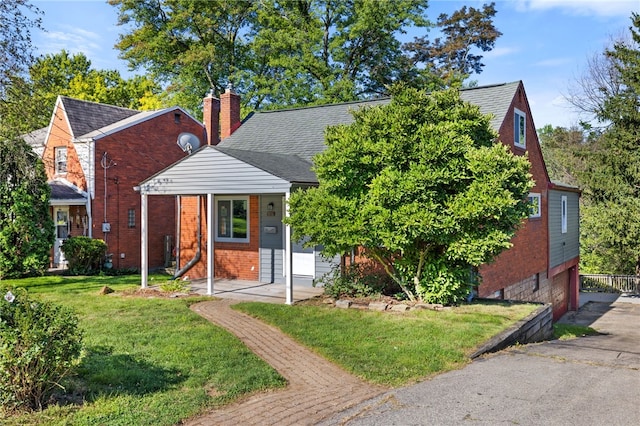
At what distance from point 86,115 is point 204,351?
17.1 meters

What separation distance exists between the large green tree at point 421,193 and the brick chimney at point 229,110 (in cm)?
924

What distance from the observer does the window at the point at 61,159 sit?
66.3 ft

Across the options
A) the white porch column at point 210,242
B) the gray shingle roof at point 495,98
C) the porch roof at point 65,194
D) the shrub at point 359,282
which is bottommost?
the shrub at point 359,282

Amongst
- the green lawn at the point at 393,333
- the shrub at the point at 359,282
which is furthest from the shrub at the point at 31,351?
the shrub at the point at 359,282

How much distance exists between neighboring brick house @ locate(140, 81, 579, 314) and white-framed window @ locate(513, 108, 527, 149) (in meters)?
0.03

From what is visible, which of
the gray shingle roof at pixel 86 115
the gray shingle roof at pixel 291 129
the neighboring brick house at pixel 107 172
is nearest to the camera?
the gray shingle roof at pixel 291 129

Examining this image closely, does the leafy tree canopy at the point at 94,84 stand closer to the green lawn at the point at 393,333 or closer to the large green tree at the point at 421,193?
the large green tree at the point at 421,193

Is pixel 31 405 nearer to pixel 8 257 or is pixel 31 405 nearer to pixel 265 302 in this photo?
pixel 265 302

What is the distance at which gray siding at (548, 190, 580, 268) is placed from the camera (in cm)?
1880

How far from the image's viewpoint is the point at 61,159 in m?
20.4

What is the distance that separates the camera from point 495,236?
933 centimetres

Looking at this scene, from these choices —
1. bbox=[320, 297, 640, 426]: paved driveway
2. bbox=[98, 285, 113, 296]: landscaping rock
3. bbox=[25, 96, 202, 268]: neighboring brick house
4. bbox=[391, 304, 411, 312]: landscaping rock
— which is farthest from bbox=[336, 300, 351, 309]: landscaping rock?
bbox=[25, 96, 202, 268]: neighboring brick house

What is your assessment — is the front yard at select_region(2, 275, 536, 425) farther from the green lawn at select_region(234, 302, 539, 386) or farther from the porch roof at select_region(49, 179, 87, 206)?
the porch roof at select_region(49, 179, 87, 206)

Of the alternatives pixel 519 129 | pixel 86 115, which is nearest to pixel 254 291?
pixel 519 129
